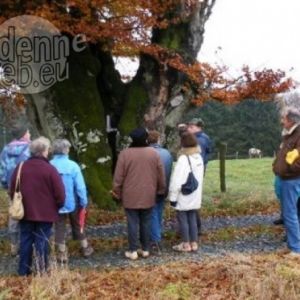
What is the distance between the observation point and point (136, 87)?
13492 mm

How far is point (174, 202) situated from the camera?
317 inches

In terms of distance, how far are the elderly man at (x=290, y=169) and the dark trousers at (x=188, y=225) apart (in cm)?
154

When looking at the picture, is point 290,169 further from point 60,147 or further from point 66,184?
point 60,147

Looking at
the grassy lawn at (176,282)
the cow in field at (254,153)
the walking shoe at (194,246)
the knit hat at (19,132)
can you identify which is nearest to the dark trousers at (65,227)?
the grassy lawn at (176,282)

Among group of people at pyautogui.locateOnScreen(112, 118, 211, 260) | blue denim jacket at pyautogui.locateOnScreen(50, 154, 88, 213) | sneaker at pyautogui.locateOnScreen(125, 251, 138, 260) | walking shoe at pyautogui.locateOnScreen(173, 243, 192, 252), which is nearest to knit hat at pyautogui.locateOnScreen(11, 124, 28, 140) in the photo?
blue denim jacket at pyautogui.locateOnScreen(50, 154, 88, 213)

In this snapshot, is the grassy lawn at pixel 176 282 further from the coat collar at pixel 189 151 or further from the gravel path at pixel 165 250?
the coat collar at pixel 189 151

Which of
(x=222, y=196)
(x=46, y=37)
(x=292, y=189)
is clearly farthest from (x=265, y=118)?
(x=292, y=189)

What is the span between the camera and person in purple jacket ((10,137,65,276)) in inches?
252

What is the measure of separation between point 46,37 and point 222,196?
6.79m

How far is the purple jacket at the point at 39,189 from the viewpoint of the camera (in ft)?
21.0

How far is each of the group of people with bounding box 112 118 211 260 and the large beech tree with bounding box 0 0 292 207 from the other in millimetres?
3971

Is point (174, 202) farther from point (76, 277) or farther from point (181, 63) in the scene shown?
point (181, 63)

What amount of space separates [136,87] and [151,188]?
6.29 m

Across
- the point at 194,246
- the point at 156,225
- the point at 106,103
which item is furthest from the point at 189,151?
the point at 106,103
